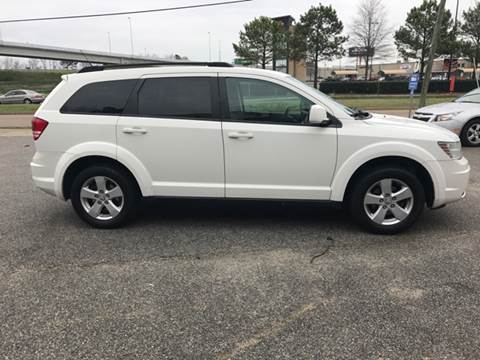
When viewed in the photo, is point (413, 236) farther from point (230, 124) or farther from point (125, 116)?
point (125, 116)

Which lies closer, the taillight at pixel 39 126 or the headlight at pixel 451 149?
the headlight at pixel 451 149

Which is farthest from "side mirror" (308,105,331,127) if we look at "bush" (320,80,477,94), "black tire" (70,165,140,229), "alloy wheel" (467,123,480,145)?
"bush" (320,80,477,94)

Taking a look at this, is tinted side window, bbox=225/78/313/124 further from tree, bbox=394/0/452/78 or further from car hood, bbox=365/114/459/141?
tree, bbox=394/0/452/78

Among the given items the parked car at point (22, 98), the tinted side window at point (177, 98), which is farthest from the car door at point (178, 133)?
the parked car at point (22, 98)

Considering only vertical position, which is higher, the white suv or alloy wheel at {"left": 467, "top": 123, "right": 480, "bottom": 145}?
the white suv

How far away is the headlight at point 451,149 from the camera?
4.42m

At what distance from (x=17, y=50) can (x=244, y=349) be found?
220ft

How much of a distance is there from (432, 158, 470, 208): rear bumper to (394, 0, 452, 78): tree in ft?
138

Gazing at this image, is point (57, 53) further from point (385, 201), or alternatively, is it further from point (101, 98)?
point (385, 201)

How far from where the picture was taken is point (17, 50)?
58.9m

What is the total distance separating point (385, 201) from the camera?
4484mm

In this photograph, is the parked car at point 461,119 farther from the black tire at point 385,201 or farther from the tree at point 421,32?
the tree at point 421,32

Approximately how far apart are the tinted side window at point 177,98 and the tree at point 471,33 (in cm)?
4912

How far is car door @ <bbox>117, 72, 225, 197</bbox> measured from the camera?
4.50 metres
